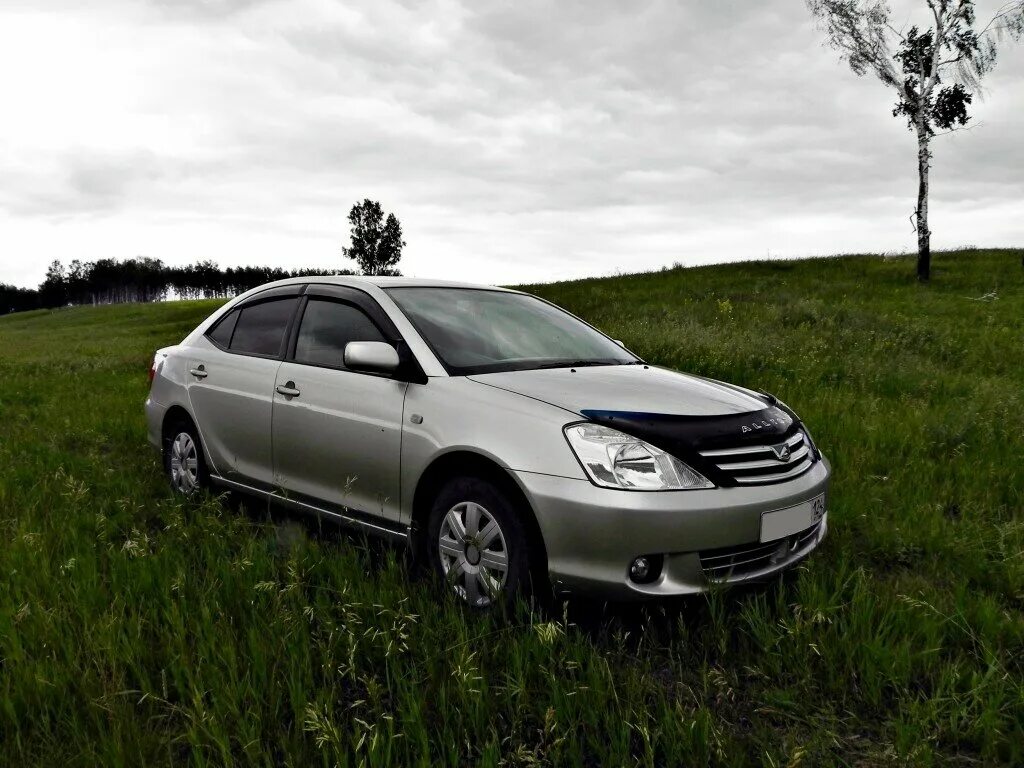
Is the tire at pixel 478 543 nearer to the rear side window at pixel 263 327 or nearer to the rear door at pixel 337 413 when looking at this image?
the rear door at pixel 337 413

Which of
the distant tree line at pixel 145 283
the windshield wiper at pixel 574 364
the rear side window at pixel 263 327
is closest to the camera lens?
the windshield wiper at pixel 574 364

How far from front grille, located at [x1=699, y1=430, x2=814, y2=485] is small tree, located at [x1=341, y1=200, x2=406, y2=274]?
80043 mm

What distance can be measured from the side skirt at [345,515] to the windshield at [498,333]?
0.83m

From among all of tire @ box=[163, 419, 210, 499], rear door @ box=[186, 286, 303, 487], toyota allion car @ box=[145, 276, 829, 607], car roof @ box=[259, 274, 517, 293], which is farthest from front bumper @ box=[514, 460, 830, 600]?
tire @ box=[163, 419, 210, 499]

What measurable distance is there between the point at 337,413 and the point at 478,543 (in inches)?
48.6

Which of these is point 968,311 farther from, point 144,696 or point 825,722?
point 144,696

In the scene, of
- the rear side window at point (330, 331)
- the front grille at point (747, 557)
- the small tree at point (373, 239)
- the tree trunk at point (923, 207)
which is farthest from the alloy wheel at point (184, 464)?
the small tree at point (373, 239)

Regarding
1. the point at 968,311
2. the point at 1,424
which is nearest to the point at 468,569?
the point at 1,424

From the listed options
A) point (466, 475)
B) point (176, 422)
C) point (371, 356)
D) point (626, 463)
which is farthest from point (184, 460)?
point (626, 463)

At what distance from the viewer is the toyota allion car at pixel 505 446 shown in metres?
2.95

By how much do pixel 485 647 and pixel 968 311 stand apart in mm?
18916

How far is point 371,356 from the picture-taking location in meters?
3.56

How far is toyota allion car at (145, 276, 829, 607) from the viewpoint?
9.66 feet

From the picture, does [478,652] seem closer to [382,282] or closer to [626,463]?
[626,463]
